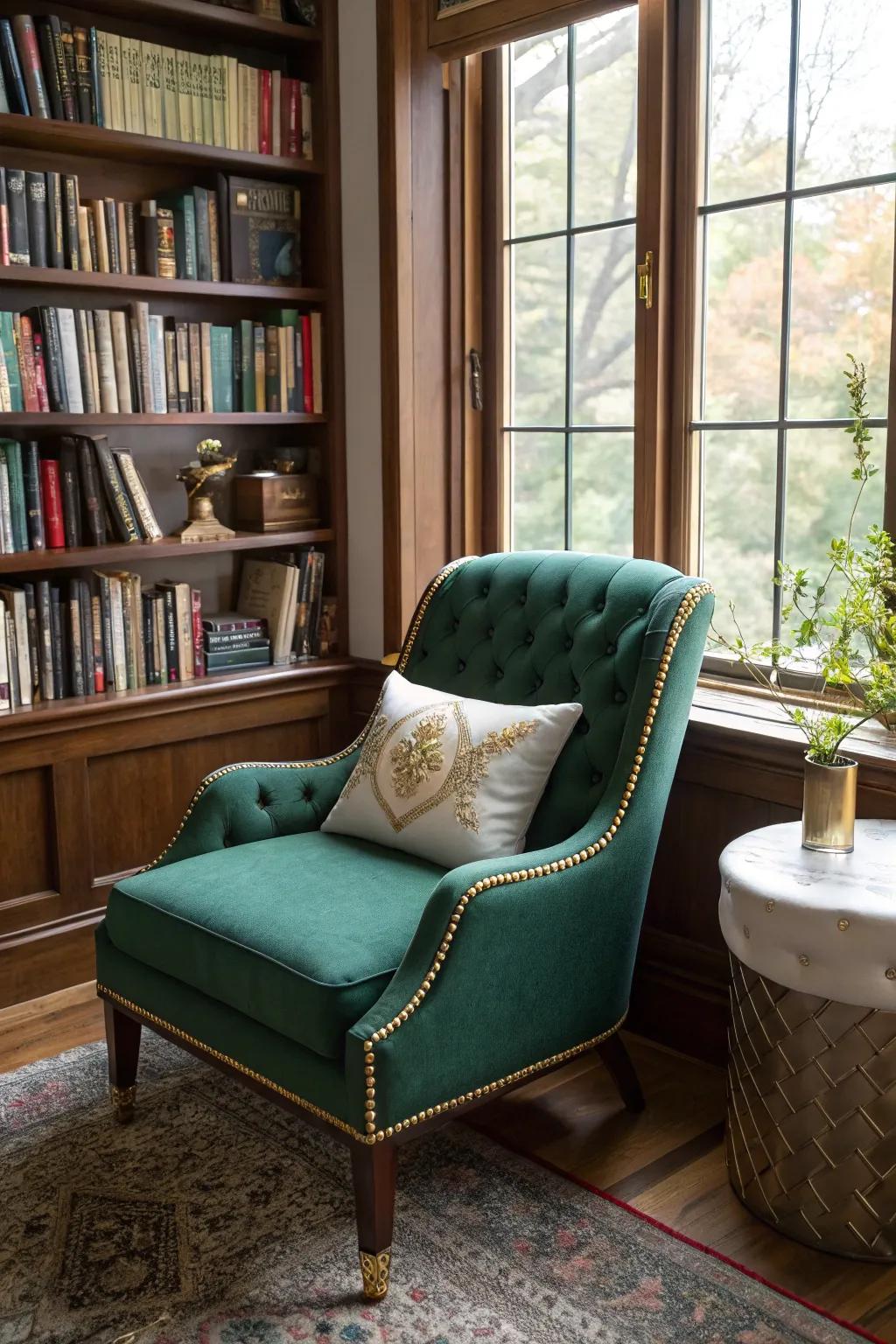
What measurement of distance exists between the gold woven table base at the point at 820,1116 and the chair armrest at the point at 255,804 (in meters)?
0.95

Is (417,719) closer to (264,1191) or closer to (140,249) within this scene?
(264,1191)

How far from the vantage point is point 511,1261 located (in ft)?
6.62

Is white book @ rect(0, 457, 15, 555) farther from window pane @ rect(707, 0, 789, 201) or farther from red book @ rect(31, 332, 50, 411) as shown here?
window pane @ rect(707, 0, 789, 201)

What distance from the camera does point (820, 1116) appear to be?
198 centimetres

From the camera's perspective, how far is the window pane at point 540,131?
294 cm

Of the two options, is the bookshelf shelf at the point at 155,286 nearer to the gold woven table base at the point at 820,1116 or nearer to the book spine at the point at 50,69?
the book spine at the point at 50,69

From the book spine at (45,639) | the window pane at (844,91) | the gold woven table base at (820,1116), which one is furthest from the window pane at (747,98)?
the book spine at (45,639)

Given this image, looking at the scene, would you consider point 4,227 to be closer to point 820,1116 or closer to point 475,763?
point 475,763

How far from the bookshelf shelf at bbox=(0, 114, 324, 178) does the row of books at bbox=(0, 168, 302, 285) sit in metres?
0.05

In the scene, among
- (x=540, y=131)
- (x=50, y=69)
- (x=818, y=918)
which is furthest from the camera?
(x=540, y=131)

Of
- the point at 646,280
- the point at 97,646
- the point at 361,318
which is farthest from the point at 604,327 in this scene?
the point at 97,646

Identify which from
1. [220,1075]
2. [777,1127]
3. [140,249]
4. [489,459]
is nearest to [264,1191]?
[220,1075]

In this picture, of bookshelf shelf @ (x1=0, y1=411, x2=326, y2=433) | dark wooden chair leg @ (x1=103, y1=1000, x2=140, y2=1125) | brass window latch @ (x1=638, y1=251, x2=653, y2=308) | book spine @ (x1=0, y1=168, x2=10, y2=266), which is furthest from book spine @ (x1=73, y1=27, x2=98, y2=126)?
dark wooden chair leg @ (x1=103, y1=1000, x2=140, y2=1125)

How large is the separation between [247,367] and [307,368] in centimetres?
17
